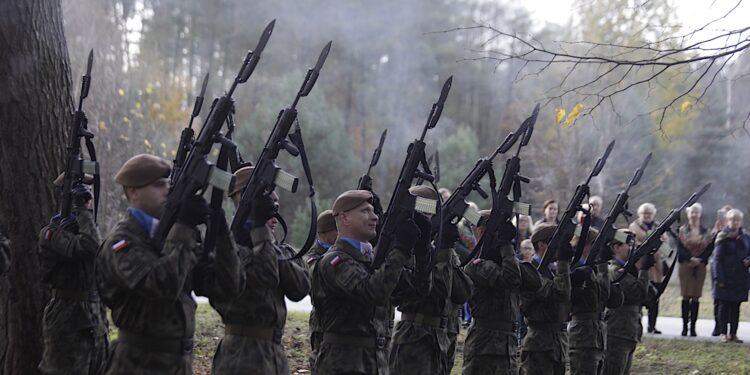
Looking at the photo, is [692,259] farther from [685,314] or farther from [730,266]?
[685,314]

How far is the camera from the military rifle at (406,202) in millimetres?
5707

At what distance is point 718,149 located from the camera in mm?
26625

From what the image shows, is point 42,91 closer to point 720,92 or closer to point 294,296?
point 294,296

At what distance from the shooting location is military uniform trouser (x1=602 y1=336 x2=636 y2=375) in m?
8.67

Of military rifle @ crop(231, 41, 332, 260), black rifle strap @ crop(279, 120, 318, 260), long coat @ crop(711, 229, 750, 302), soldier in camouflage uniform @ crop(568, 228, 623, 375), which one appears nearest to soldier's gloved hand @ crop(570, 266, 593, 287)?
soldier in camouflage uniform @ crop(568, 228, 623, 375)

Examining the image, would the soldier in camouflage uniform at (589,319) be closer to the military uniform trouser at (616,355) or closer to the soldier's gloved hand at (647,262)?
the military uniform trouser at (616,355)

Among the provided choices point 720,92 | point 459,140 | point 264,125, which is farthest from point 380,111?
point 720,92

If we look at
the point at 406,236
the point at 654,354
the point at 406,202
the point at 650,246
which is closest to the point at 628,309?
the point at 650,246

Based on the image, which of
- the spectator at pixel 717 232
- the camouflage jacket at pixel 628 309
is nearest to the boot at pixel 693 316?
the spectator at pixel 717 232

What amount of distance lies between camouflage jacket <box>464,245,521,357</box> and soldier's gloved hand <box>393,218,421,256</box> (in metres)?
1.41

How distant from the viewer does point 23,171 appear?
24.4ft

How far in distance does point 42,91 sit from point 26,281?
165cm

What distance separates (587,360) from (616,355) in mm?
849

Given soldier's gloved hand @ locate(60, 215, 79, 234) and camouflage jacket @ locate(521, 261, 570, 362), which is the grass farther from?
soldier's gloved hand @ locate(60, 215, 79, 234)
